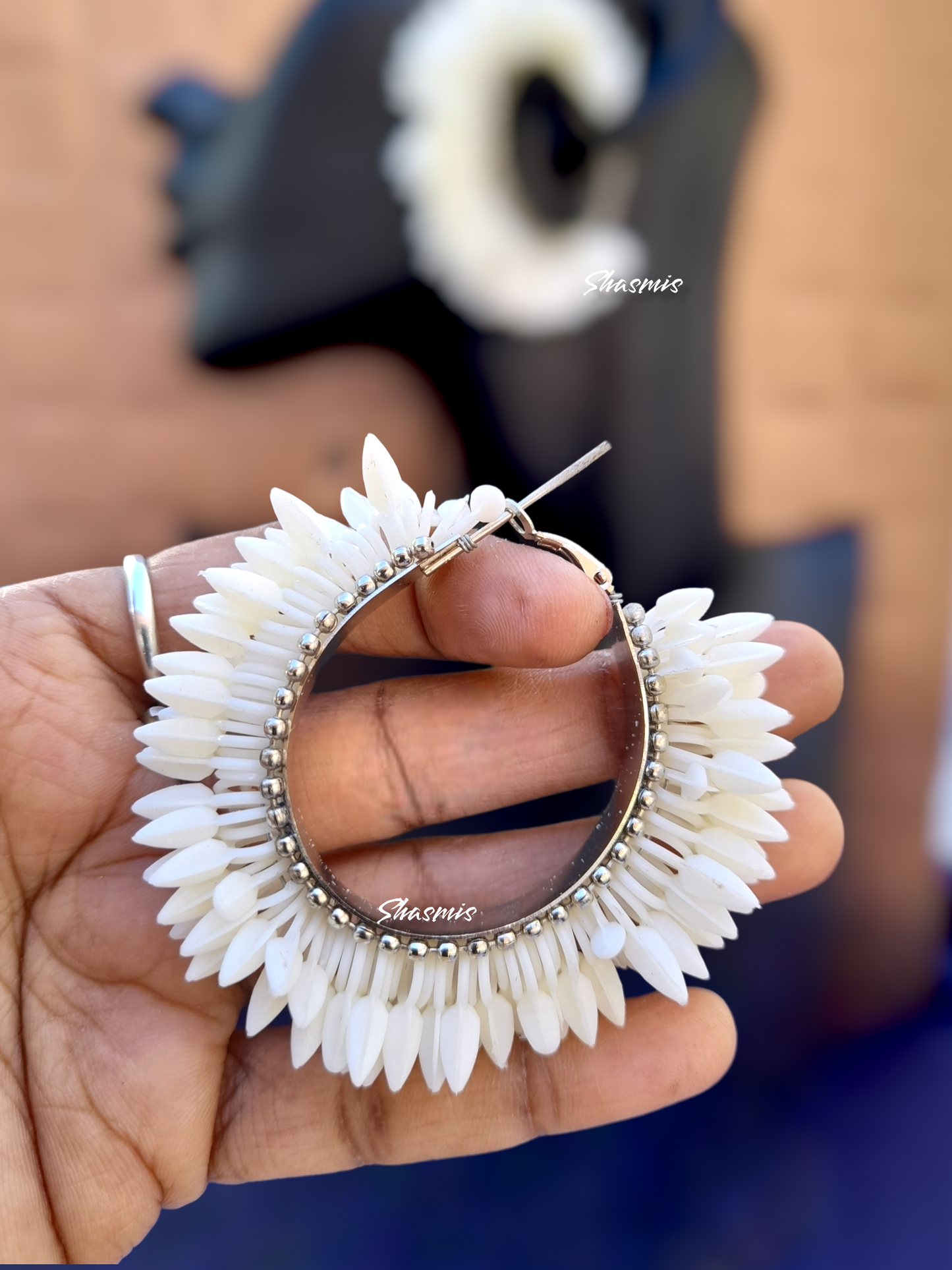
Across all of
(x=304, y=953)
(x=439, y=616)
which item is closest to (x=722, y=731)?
(x=439, y=616)

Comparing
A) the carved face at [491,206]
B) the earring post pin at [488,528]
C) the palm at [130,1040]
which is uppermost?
the carved face at [491,206]

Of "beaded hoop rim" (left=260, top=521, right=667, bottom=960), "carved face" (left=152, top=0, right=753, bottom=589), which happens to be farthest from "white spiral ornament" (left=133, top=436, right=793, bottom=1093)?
"carved face" (left=152, top=0, right=753, bottom=589)

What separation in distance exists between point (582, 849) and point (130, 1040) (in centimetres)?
36

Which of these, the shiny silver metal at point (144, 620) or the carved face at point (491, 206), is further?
the carved face at point (491, 206)

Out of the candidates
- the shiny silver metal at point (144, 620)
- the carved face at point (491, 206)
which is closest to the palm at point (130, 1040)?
the shiny silver metal at point (144, 620)

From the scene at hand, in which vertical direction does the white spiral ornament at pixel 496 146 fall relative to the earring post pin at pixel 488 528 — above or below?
above

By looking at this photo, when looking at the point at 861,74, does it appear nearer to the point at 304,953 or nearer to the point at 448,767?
the point at 448,767

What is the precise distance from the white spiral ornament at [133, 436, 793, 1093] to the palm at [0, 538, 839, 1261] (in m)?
0.06

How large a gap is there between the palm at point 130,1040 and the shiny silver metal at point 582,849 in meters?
0.04

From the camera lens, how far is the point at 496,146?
3.51 ft

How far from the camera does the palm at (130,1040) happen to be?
686 mm

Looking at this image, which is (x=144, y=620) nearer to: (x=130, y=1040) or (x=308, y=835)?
(x=308, y=835)

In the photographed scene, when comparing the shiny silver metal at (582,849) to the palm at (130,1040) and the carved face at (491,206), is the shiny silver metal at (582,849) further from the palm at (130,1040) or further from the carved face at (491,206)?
the carved face at (491,206)

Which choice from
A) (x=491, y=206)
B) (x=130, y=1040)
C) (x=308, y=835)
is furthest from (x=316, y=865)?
(x=491, y=206)
